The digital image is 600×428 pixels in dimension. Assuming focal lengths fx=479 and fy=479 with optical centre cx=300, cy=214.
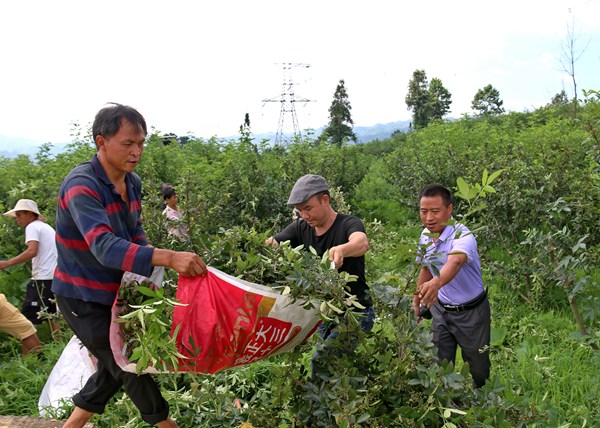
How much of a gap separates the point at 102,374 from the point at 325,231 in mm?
1440

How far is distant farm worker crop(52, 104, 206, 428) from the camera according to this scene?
Answer: 192cm

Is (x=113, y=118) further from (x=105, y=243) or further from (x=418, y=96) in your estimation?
(x=418, y=96)

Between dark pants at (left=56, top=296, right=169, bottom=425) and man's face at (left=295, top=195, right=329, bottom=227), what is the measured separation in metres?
1.14

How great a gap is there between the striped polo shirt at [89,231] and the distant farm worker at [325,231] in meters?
0.92

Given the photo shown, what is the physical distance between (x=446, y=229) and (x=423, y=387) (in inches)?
54.2

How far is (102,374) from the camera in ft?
8.18

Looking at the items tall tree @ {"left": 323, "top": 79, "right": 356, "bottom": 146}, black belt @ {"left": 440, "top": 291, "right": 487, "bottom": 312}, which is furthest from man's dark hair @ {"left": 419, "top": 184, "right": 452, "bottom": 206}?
tall tree @ {"left": 323, "top": 79, "right": 356, "bottom": 146}

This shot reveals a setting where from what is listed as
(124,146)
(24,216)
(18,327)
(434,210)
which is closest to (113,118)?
(124,146)

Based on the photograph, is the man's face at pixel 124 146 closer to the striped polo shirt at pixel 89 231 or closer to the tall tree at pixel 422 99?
the striped polo shirt at pixel 89 231

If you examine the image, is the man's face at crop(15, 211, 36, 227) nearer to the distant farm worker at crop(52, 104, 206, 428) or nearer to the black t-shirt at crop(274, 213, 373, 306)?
the distant farm worker at crop(52, 104, 206, 428)

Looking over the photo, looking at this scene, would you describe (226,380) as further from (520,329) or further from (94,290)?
(520,329)

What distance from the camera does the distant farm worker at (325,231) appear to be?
8.61 feet

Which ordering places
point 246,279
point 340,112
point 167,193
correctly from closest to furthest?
point 246,279 → point 167,193 → point 340,112

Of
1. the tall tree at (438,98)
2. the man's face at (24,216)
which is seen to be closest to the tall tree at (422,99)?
the tall tree at (438,98)
